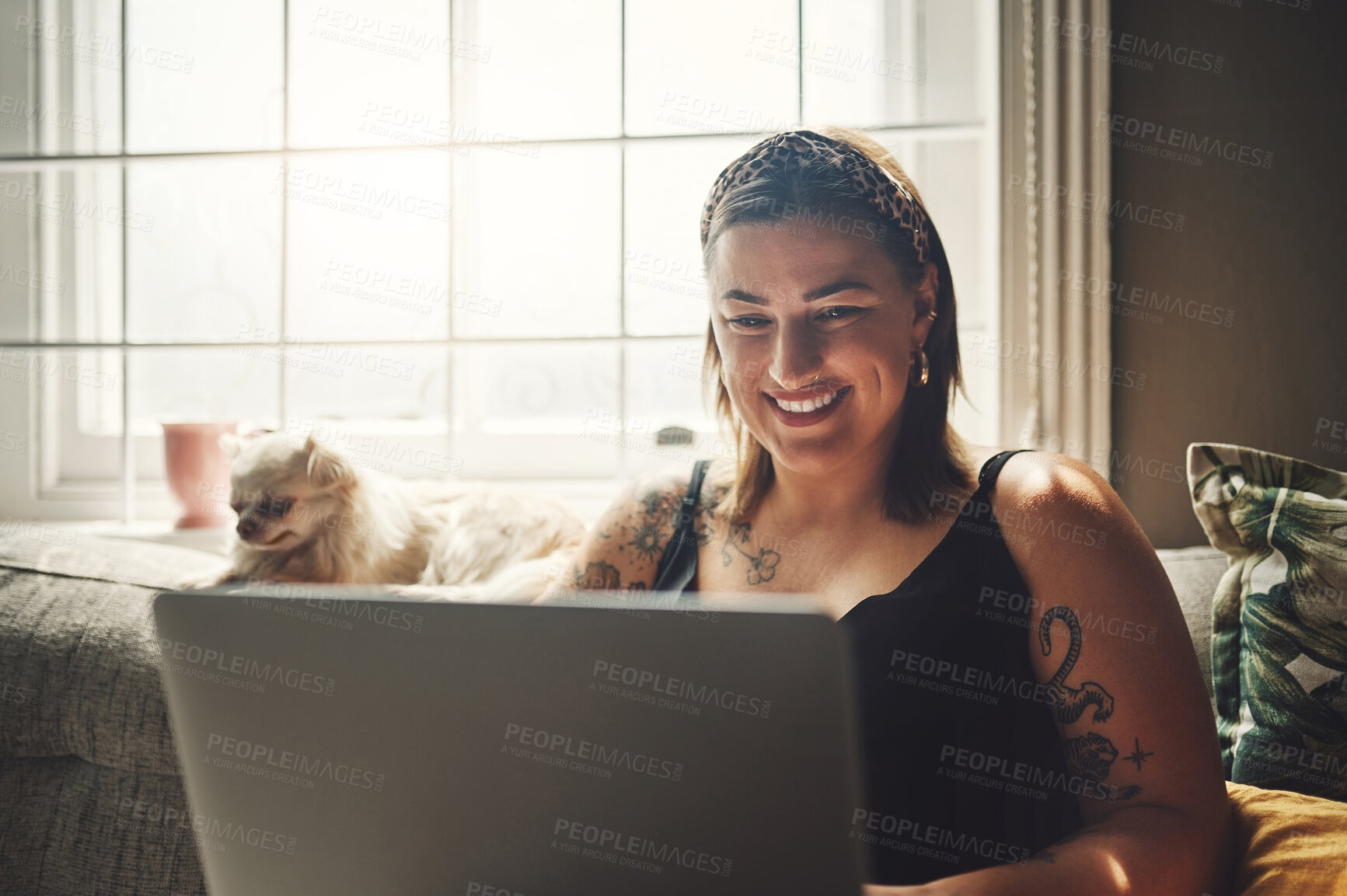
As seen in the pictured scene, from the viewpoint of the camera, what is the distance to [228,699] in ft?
1.46

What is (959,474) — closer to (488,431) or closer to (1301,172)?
(1301,172)

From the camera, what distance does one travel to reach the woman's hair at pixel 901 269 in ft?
2.97

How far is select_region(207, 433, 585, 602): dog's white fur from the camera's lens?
1202mm

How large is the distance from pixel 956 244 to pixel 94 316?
200cm

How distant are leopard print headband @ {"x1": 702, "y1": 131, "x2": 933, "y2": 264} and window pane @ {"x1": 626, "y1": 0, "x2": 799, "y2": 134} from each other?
795mm

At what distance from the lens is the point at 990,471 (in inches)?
35.4

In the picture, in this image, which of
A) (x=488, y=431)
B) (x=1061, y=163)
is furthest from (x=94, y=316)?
(x=1061, y=163)
